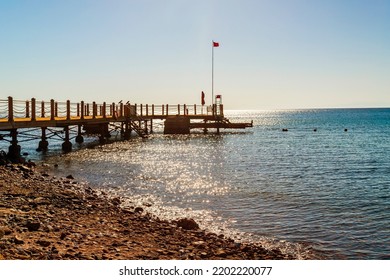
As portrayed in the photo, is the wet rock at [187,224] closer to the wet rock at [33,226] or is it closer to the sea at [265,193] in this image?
the sea at [265,193]

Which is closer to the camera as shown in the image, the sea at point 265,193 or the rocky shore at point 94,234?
the rocky shore at point 94,234

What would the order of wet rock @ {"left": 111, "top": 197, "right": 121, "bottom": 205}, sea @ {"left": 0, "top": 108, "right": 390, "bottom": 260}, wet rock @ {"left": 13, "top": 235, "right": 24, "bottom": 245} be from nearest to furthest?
wet rock @ {"left": 13, "top": 235, "right": 24, "bottom": 245} → sea @ {"left": 0, "top": 108, "right": 390, "bottom": 260} → wet rock @ {"left": 111, "top": 197, "right": 121, "bottom": 205}

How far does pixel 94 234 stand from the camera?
31.6ft

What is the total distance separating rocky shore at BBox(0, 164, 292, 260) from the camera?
320 inches

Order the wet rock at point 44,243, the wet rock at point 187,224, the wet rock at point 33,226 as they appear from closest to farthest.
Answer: the wet rock at point 44,243
the wet rock at point 33,226
the wet rock at point 187,224

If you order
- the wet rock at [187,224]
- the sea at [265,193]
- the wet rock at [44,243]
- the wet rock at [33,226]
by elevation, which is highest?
the wet rock at [33,226]

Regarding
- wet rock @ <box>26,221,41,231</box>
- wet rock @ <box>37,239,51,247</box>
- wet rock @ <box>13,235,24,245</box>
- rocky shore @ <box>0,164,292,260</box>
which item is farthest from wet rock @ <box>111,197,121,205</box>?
wet rock @ <box>13,235,24,245</box>

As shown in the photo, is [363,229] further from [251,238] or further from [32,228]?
[32,228]

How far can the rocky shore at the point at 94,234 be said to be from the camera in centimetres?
812

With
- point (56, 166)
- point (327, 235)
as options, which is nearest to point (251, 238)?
point (327, 235)

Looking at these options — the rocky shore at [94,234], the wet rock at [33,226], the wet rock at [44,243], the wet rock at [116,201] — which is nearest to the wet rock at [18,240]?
the rocky shore at [94,234]

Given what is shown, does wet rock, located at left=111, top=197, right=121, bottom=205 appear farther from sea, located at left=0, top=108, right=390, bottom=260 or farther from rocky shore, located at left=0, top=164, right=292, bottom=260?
sea, located at left=0, top=108, right=390, bottom=260

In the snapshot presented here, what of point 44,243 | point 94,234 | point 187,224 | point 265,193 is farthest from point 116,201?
point 44,243
